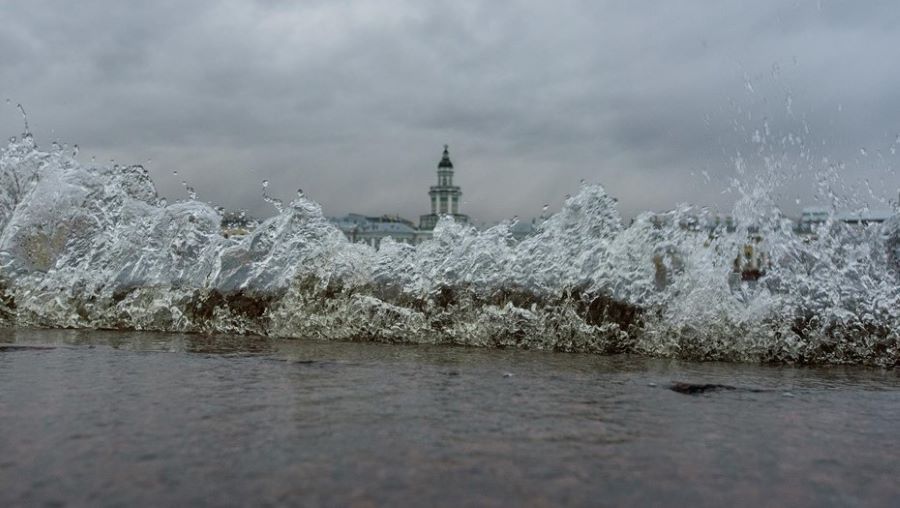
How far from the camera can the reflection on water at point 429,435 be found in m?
1.83

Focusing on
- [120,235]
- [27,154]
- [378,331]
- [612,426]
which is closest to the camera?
[612,426]

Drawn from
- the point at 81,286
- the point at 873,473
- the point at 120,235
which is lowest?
the point at 873,473

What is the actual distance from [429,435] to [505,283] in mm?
3900

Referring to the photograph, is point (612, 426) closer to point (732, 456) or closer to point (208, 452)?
point (732, 456)

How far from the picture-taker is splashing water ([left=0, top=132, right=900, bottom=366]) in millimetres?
5402

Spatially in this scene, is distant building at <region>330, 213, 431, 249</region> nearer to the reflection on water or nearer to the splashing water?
the splashing water

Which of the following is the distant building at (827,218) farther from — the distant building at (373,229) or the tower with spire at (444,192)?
the tower with spire at (444,192)

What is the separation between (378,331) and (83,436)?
12.5ft

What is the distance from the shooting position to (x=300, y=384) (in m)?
3.37

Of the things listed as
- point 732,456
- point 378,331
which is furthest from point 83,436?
point 378,331

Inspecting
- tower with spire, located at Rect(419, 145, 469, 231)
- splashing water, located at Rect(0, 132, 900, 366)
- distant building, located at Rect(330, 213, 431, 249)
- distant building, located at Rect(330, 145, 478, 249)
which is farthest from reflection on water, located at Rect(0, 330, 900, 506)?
tower with spire, located at Rect(419, 145, 469, 231)

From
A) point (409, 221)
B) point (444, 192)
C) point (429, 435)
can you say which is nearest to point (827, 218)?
point (429, 435)

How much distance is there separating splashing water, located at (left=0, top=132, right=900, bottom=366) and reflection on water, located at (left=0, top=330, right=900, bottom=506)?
1.23 meters

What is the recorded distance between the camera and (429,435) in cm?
237
